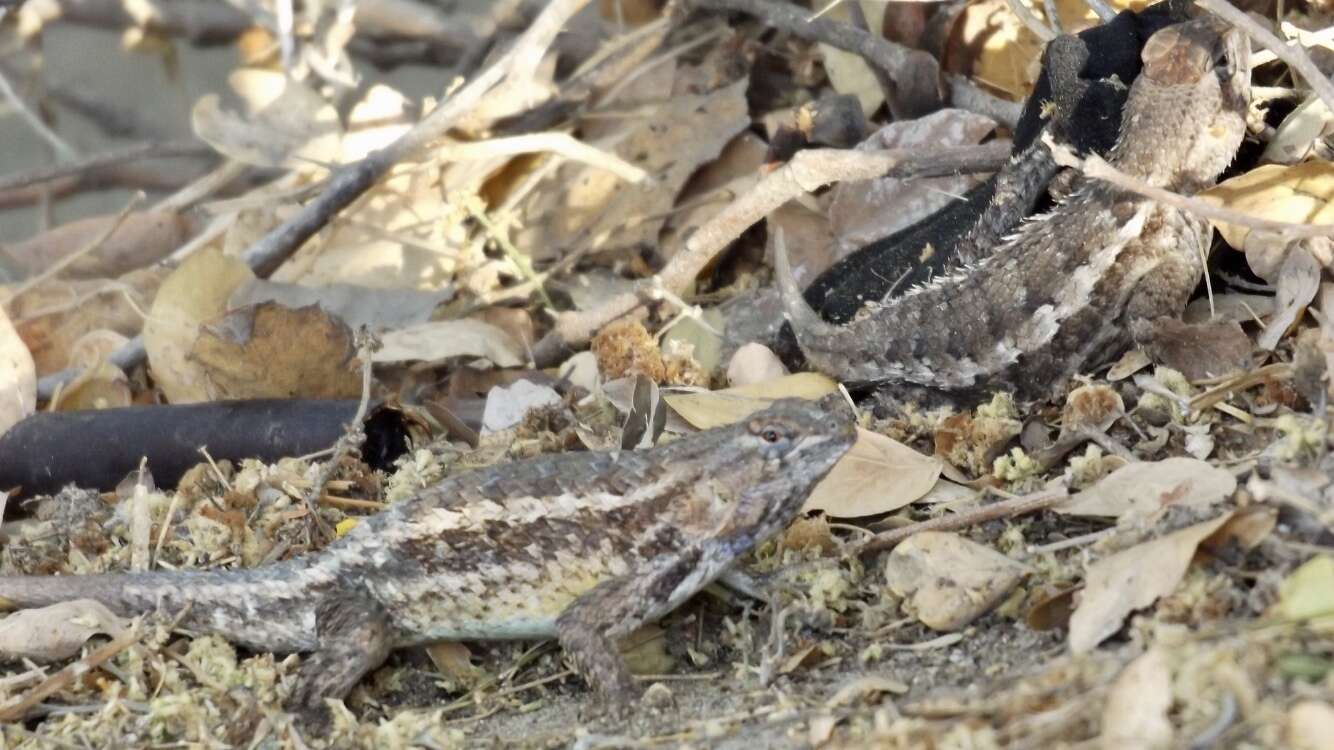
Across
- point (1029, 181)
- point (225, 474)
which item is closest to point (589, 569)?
point (225, 474)

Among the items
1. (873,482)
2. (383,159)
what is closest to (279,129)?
(383,159)

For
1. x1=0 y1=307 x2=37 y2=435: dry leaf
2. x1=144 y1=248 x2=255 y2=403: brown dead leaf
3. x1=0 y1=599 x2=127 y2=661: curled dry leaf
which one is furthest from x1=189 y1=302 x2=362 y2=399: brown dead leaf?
x1=0 y1=599 x2=127 y2=661: curled dry leaf

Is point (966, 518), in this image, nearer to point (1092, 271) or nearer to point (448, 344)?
point (1092, 271)

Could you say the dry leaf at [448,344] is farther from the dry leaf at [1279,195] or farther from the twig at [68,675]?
the dry leaf at [1279,195]

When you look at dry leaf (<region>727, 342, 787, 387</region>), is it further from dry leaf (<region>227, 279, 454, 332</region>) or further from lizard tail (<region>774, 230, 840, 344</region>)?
dry leaf (<region>227, 279, 454, 332</region>)

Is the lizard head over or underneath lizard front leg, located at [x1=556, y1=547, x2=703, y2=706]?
over

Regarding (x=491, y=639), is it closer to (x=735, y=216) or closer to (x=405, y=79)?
(x=735, y=216)
